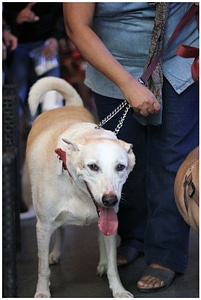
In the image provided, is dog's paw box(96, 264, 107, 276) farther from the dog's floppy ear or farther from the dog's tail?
the dog's floppy ear

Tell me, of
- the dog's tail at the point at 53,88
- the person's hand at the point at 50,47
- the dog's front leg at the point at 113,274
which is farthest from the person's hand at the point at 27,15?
the dog's front leg at the point at 113,274

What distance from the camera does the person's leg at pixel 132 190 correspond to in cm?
417

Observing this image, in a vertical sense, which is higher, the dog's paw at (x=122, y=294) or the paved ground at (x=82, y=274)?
the dog's paw at (x=122, y=294)

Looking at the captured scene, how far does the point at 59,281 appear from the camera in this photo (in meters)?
4.29

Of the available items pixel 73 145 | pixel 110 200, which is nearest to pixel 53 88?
pixel 73 145

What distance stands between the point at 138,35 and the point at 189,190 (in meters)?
1.03

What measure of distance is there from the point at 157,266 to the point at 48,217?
789 mm

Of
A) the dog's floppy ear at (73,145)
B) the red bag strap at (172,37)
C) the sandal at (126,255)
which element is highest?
the red bag strap at (172,37)

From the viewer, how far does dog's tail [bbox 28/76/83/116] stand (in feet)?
14.8

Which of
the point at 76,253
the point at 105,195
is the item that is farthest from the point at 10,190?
the point at 76,253

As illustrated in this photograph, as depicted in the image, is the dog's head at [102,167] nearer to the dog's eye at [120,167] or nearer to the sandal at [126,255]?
the dog's eye at [120,167]

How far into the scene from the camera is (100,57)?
12.0 ft

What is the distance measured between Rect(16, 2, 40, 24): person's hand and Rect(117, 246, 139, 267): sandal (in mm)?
1982

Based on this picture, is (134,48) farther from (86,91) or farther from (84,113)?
(86,91)
